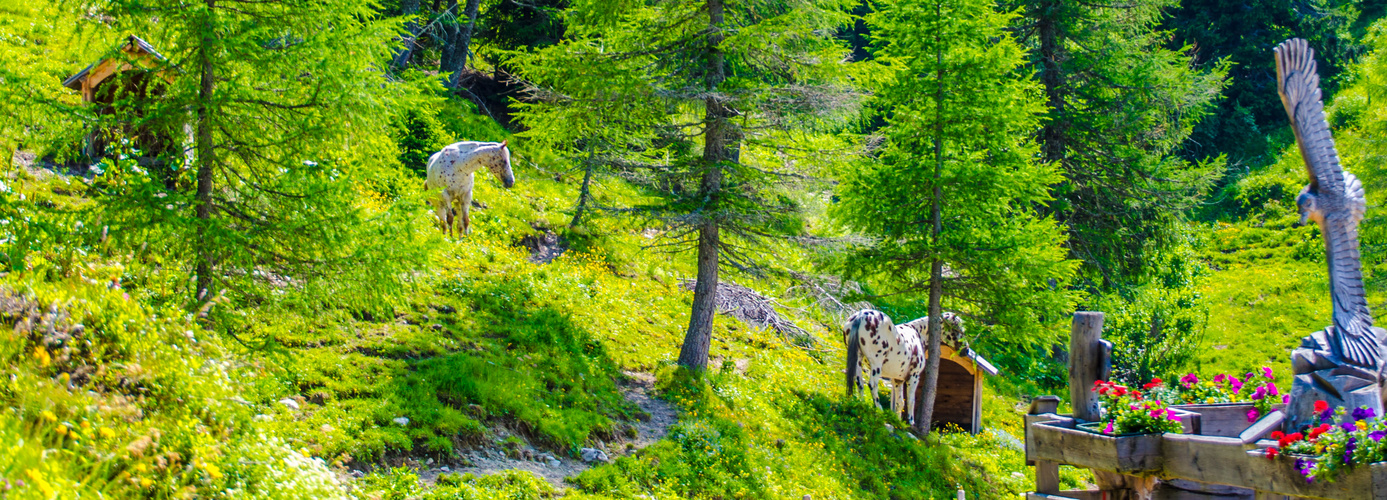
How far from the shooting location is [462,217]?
15.7 metres

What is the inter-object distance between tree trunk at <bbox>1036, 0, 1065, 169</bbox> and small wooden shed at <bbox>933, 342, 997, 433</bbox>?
7.72m

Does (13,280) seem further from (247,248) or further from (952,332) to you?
(952,332)

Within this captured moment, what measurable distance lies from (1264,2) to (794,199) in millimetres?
38652

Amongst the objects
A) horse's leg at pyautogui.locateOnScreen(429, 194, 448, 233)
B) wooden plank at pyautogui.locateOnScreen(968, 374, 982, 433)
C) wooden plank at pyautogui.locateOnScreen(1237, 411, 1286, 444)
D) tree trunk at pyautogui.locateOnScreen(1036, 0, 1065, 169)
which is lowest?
wooden plank at pyautogui.locateOnScreen(968, 374, 982, 433)

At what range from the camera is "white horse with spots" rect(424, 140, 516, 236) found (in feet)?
49.2

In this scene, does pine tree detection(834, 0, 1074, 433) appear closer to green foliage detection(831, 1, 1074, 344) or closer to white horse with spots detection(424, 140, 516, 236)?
green foliage detection(831, 1, 1074, 344)

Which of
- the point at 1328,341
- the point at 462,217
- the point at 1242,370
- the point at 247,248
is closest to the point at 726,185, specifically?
the point at 462,217

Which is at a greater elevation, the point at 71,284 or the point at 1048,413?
the point at 71,284

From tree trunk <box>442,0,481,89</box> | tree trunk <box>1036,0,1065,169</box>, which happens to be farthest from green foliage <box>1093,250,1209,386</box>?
tree trunk <box>442,0,481,89</box>

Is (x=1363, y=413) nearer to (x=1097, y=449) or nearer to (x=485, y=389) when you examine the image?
(x=1097, y=449)

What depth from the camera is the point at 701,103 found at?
43.3ft

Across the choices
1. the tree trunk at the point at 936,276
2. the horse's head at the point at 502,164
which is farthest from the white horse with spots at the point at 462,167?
the tree trunk at the point at 936,276

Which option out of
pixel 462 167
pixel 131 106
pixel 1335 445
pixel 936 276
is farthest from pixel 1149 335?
pixel 131 106

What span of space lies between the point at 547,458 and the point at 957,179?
820cm
